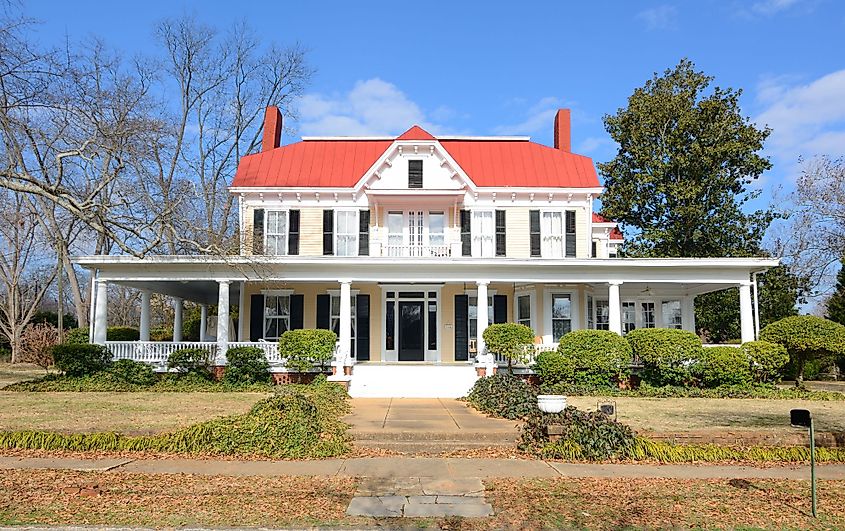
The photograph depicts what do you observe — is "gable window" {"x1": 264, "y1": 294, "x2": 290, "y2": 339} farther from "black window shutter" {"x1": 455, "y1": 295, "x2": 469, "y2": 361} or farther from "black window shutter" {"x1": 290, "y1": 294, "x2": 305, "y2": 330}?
"black window shutter" {"x1": 455, "y1": 295, "x2": 469, "y2": 361}

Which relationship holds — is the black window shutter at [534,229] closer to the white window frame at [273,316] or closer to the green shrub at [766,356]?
the green shrub at [766,356]

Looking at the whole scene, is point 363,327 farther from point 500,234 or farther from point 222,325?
point 500,234

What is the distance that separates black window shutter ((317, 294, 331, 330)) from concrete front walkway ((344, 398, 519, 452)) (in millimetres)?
8364

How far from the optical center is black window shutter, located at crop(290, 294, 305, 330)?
22859 millimetres

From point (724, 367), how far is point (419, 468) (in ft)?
41.7

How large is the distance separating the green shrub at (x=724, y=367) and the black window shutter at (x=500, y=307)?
6668 millimetres

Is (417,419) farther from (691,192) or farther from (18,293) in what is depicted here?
(18,293)

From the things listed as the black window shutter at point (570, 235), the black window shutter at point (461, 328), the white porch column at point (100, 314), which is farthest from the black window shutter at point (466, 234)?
the white porch column at point (100, 314)

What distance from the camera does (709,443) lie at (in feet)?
33.4

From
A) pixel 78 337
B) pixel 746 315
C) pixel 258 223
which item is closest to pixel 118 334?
pixel 78 337

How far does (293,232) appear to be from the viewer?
23484 millimetres

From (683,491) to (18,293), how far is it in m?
37.6

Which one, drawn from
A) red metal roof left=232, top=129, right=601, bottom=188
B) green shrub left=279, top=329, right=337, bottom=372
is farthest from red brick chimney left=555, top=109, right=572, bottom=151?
green shrub left=279, top=329, right=337, bottom=372

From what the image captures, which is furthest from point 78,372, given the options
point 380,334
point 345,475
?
point 345,475
